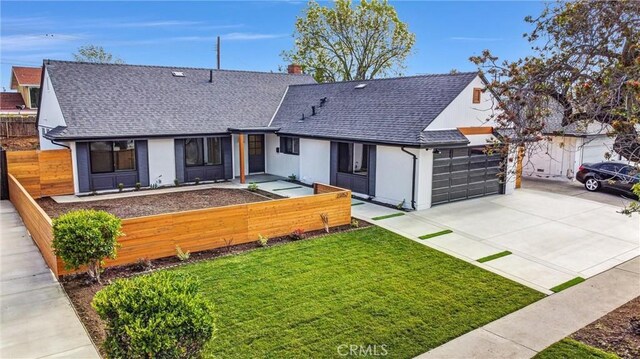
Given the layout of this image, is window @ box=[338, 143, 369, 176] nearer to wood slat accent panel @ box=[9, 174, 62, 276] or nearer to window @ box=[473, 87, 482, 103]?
window @ box=[473, 87, 482, 103]

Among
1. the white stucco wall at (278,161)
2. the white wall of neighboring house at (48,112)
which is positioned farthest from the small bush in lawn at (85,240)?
the white stucco wall at (278,161)

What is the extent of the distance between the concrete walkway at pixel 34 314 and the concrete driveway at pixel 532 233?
8.20 metres

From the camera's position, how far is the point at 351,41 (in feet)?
126

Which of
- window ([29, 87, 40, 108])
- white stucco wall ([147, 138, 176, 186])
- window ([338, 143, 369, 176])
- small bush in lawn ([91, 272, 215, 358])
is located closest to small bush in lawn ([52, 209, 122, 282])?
small bush in lawn ([91, 272, 215, 358])

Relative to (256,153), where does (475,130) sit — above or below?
above

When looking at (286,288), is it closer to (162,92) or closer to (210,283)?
(210,283)

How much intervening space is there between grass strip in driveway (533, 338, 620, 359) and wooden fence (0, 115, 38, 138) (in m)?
35.6

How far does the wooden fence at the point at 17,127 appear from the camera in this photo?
3188 cm

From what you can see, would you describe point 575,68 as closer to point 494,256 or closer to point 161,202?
point 494,256

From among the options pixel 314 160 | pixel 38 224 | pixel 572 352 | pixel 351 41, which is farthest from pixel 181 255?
pixel 351 41

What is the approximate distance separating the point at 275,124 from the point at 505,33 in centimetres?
1285

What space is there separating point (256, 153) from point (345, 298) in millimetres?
14939

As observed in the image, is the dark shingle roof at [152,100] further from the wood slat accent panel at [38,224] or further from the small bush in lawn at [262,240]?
the small bush in lawn at [262,240]

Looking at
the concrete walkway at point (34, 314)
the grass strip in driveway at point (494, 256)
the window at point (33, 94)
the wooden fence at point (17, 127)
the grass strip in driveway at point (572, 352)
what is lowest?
the grass strip in driveway at point (572, 352)
